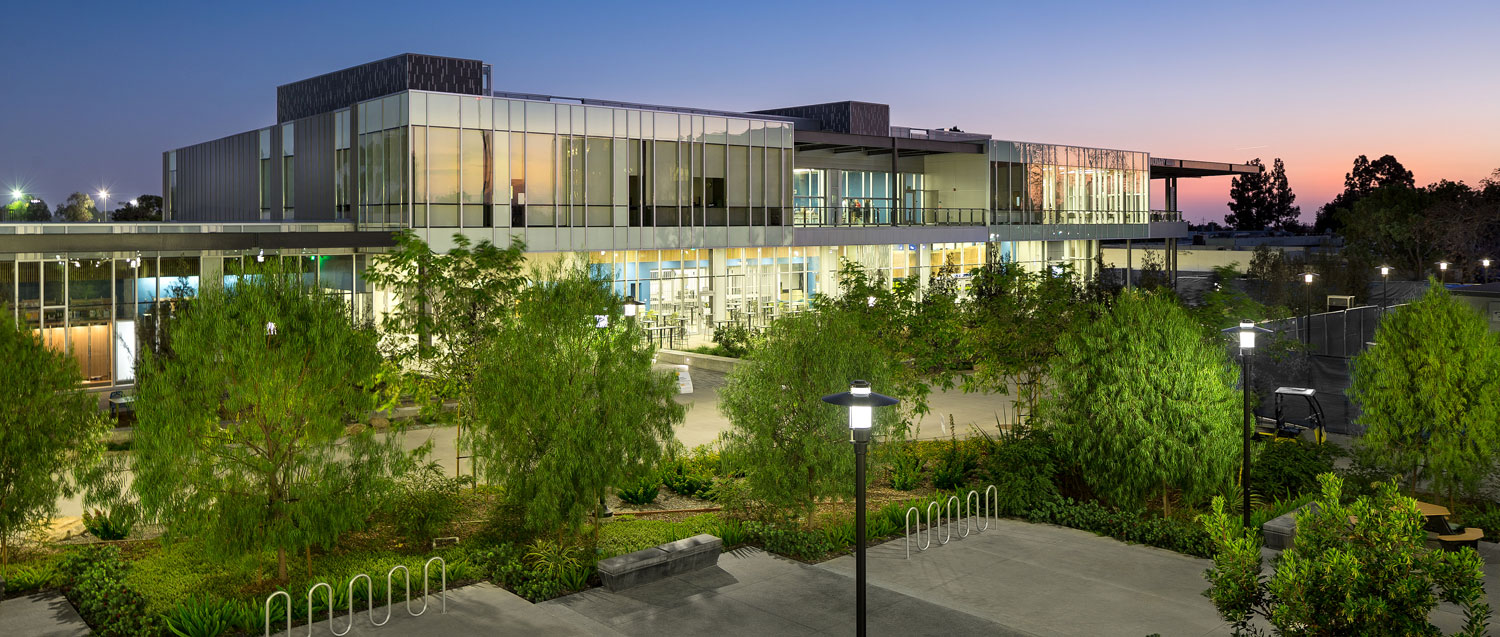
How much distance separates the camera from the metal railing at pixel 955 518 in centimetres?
1549

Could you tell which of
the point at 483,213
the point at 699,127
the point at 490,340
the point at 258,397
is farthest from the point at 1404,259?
the point at 258,397

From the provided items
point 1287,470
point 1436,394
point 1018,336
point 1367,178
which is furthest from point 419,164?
point 1367,178

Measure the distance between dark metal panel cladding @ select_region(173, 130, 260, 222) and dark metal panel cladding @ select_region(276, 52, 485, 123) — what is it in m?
3.23

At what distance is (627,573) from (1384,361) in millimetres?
11148

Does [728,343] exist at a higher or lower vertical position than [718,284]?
lower

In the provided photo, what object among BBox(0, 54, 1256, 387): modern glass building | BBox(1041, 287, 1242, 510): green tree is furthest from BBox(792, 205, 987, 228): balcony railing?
BBox(1041, 287, 1242, 510): green tree

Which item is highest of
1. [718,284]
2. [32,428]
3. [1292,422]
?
[718,284]

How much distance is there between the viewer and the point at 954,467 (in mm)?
19250

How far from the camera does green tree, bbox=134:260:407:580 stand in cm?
1211

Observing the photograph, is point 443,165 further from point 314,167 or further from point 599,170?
point 314,167

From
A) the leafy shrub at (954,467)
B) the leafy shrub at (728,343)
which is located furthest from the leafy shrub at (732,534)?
the leafy shrub at (728,343)

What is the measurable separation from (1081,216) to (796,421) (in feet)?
164

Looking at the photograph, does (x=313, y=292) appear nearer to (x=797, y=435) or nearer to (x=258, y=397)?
(x=258, y=397)

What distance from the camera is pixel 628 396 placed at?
14203 millimetres
